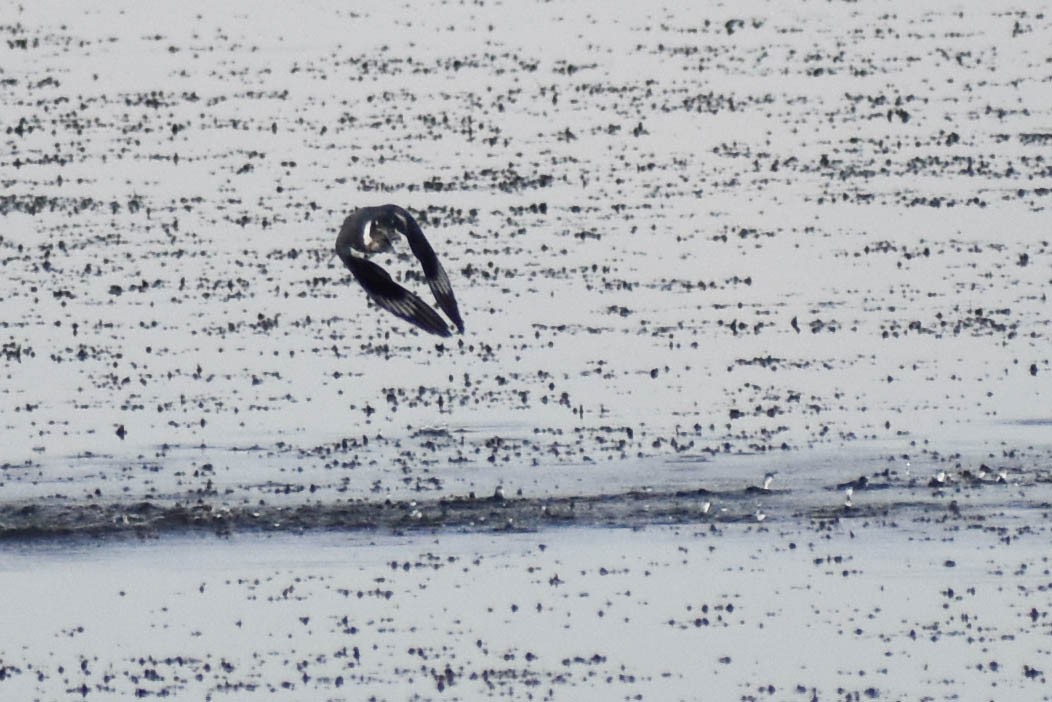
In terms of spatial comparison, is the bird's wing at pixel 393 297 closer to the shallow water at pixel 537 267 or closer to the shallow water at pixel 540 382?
the shallow water at pixel 540 382

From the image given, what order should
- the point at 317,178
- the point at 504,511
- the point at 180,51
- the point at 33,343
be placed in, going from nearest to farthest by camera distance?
the point at 504,511, the point at 33,343, the point at 317,178, the point at 180,51

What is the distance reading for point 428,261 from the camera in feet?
47.0

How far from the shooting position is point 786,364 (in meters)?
21.4

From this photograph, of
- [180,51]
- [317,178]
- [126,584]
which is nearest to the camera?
[126,584]

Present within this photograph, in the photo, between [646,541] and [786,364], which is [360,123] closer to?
[786,364]

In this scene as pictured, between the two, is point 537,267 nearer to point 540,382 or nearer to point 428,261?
point 540,382

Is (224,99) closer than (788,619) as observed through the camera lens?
No

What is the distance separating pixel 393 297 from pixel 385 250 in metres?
0.28

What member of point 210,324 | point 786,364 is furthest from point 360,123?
point 786,364

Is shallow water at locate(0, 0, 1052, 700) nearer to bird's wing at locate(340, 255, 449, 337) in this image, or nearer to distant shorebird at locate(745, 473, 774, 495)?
distant shorebird at locate(745, 473, 774, 495)

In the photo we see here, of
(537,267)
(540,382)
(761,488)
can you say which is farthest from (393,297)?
(537,267)

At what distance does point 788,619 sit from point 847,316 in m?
7.84

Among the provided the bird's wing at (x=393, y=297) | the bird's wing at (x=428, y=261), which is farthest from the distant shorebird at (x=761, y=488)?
the bird's wing at (x=393, y=297)

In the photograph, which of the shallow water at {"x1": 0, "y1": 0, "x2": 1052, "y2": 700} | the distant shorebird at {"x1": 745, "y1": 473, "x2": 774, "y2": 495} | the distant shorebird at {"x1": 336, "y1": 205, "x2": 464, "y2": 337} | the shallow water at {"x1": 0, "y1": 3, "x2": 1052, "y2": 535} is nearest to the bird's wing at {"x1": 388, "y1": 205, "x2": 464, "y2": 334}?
the distant shorebird at {"x1": 336, "y1": 205, "x2": 464, "y2": 337}
